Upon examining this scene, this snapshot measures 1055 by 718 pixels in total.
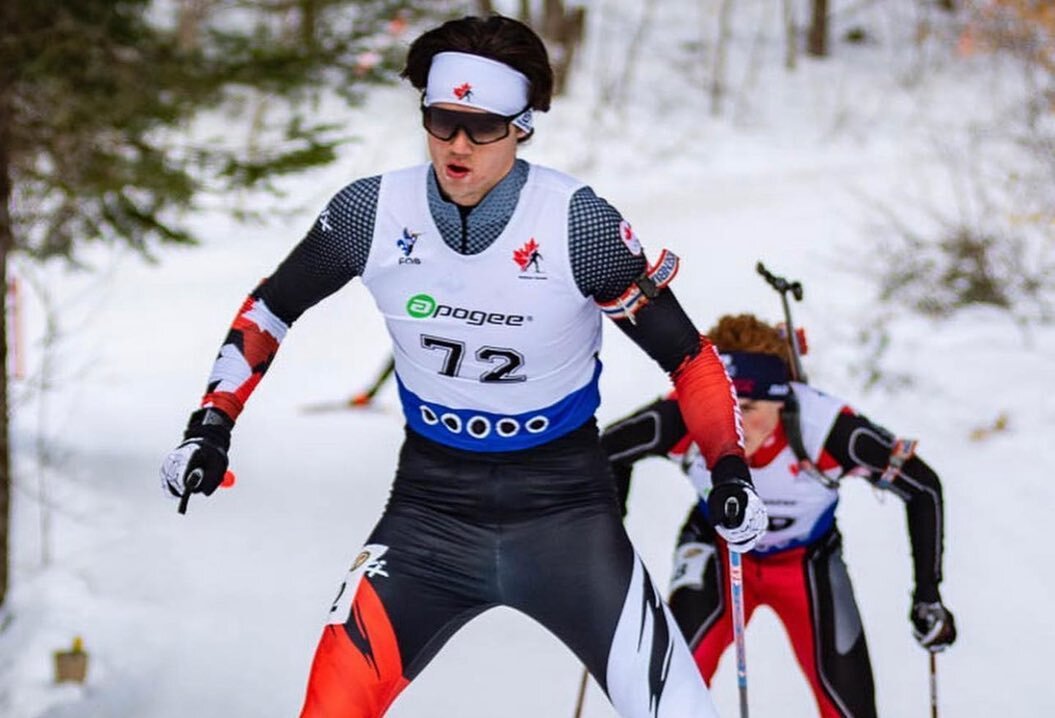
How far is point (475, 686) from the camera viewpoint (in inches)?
277

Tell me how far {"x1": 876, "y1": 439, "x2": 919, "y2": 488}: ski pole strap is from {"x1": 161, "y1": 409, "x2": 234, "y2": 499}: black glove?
2.08m

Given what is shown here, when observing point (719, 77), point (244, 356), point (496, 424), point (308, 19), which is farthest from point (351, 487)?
point (719, 77)

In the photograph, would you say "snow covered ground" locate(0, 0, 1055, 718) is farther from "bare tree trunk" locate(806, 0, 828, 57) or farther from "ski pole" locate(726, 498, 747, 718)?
"bare tree trunk" locate(806, 0, 828, 57)

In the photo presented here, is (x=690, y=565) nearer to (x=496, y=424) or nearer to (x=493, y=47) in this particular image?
(x=496, y=424)

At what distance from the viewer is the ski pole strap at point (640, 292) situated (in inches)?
132

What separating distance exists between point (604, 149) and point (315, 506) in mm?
14832

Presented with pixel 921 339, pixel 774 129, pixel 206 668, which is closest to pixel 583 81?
pixel 774 129

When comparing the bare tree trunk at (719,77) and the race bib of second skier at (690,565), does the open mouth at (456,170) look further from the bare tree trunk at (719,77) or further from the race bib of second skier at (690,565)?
the bare tree trunk at (719,77)

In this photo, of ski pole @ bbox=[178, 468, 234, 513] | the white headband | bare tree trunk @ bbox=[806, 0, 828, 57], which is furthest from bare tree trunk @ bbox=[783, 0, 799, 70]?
ski pole @ bbox=[178, 468, 234, 513]

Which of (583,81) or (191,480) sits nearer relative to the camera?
(191,480)

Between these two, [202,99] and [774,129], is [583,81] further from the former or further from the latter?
[202,99]

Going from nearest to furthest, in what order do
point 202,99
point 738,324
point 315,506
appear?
point 738,324, point 202,99, point 315,506

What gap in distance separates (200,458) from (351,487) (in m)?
6.89

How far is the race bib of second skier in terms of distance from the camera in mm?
4742
